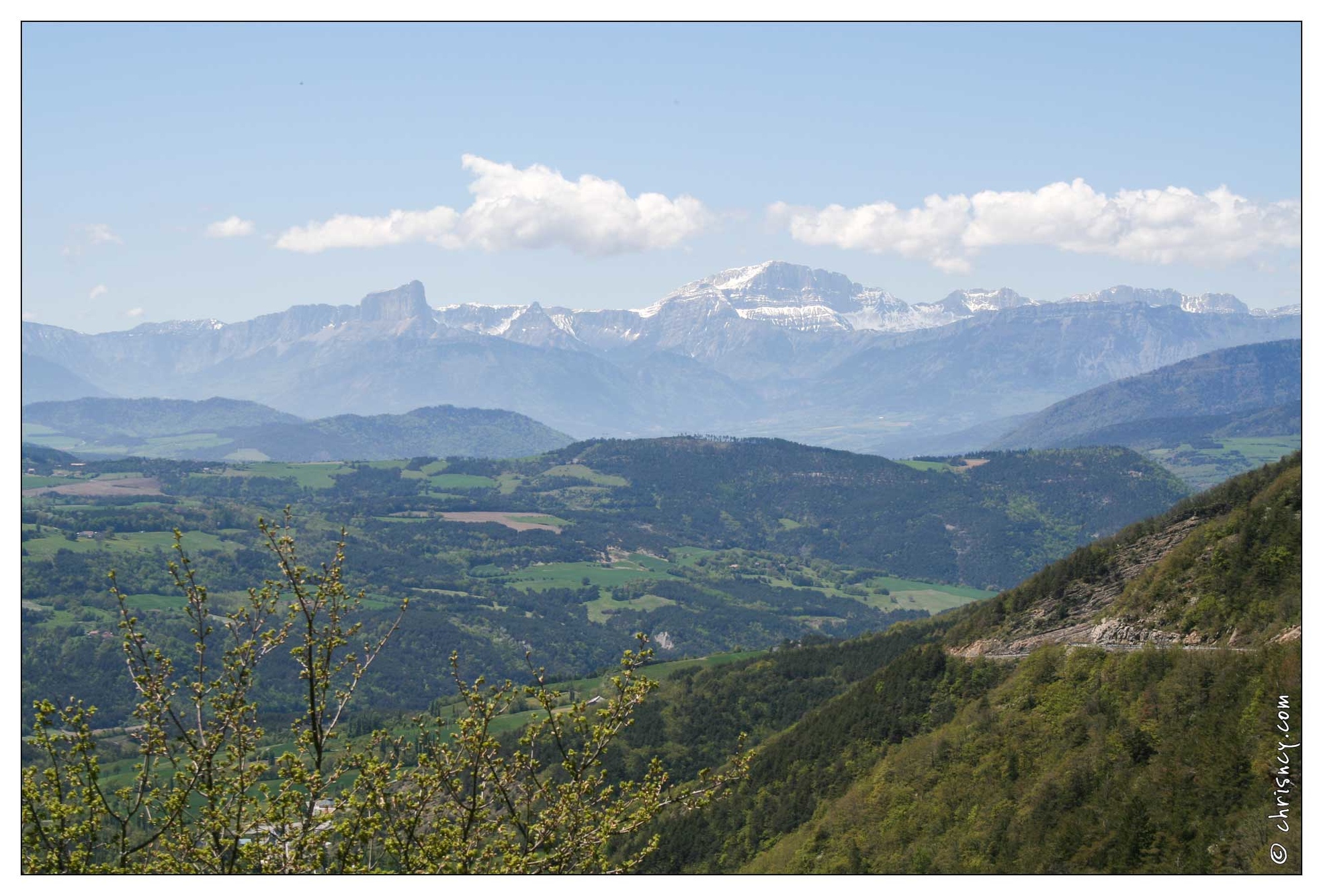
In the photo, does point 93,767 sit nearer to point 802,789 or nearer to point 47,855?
point 47,855

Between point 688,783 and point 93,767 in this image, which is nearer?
point 93,767

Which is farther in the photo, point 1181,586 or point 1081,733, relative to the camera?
point 1181,586

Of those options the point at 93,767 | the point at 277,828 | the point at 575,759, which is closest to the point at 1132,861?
the point at 575,759

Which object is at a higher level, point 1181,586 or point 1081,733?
point 1181,586

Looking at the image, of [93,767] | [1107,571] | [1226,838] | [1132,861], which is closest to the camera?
[93,767]

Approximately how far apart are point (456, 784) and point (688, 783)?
6733 millimetres

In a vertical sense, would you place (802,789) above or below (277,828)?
below

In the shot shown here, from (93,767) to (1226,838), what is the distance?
3420cm

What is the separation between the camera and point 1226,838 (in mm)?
37719

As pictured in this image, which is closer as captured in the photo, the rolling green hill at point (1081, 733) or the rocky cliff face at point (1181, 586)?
the rolling green hill at point (1081, 733)

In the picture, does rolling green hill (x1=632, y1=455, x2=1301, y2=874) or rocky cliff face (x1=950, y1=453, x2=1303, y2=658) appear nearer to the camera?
rolling green hill (x1=632, y1=455, x2=1301, y2=874)

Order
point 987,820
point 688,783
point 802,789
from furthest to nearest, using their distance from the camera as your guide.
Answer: point 802,789 < point 987,820 < point 688,783

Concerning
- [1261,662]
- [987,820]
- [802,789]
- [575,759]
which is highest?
[575,759]
